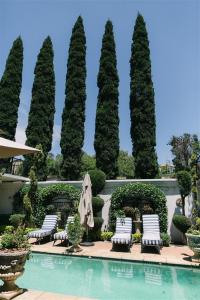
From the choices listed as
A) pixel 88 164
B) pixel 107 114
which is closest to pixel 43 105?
pixel 107 114

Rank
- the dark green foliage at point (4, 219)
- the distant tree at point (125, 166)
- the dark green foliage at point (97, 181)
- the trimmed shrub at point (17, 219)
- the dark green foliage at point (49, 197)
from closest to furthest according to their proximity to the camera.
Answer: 1. the dark green foliage at point (97, 181)
2. the trimmed shrub at point (17, 219)
3. the dark green foliage at point (49, 197)
4. the dark green foliage at point (4, 219)
5. the distant tree at point (125, 166)

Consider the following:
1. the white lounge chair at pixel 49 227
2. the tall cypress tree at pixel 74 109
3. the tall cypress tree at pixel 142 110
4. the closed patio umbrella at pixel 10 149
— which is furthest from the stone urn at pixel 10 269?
the tall cypress tree at pixel 74 109

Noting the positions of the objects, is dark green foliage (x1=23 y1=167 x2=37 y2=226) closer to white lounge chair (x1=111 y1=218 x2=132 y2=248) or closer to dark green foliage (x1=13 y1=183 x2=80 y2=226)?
dark green foliage (x1=13 y1=183 x2=80 y2=226)

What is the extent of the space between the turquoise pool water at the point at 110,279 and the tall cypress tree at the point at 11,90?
15747 millimetres

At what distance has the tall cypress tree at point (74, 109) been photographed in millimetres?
20828

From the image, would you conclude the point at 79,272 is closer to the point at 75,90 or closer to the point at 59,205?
the point at 59,205

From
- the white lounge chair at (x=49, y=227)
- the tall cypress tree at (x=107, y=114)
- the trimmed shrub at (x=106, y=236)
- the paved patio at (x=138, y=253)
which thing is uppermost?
the tall cypress tree at (x=107, y=114)

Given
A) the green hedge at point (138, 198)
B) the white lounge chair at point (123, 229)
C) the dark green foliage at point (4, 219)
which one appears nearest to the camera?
the white lounge chair at point (123, 229)

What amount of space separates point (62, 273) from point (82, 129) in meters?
14.2

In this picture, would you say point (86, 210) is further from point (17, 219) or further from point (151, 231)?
point (17, 219)

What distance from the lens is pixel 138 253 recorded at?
1097cm

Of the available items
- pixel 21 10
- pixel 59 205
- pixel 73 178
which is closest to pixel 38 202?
pixel 59 205

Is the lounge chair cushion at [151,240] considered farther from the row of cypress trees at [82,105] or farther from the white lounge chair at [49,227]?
the row of cypress trees at [82,105]

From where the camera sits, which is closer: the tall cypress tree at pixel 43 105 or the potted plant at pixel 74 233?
the potted plant at pixel 74 233
